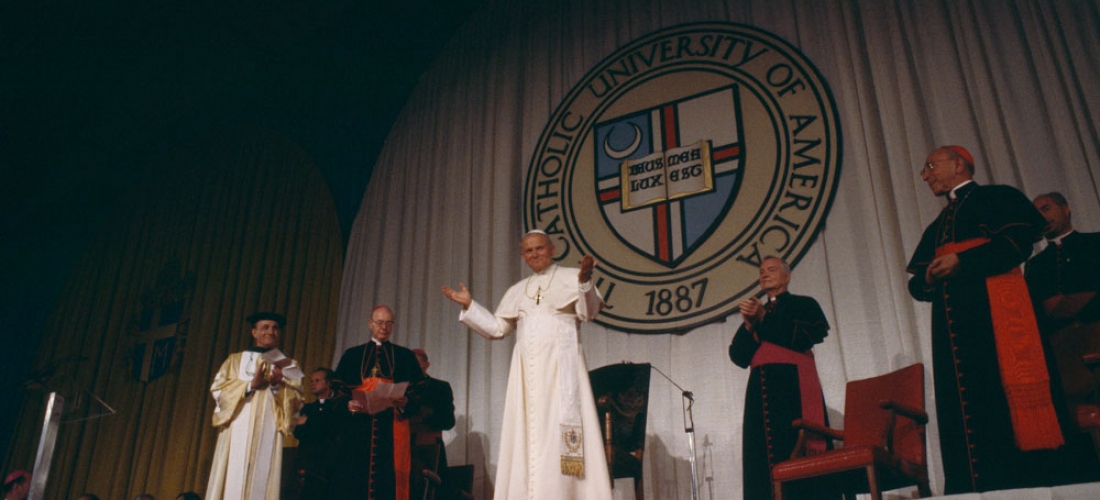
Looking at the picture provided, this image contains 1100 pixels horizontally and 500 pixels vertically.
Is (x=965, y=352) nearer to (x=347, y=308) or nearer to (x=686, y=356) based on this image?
(x=686, y=356)

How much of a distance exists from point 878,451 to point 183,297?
696cm

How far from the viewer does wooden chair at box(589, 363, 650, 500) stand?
4.66m

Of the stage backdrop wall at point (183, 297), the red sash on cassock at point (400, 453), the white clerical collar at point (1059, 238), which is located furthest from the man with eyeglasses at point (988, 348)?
the stage backdrop wall at point (183, 297)

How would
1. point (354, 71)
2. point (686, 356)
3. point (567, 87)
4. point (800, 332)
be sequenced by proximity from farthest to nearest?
point (354, 71) < point (567, 87) < point (686, 356) < point (800, 332)

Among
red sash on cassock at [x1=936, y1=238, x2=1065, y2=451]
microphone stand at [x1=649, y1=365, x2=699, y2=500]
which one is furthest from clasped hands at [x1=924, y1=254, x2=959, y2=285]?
microphone stand at [x1=649, y1=365, x2=699, y2=500]

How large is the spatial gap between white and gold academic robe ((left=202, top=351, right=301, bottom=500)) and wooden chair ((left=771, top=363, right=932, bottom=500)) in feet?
9.18

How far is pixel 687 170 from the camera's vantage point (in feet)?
19.0

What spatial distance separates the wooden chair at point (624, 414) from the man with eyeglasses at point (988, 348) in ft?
5.75

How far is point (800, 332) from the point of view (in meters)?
4.02

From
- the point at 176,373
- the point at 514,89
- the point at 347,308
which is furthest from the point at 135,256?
the point at 514,89

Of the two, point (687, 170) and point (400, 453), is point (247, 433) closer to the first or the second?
point (400, 453)

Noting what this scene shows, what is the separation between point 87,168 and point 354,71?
3376 mm

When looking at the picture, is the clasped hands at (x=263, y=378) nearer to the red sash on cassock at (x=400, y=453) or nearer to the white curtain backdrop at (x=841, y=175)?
the red sash on cassock at (x=400, y=453)

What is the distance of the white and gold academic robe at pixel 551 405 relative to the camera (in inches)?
151
